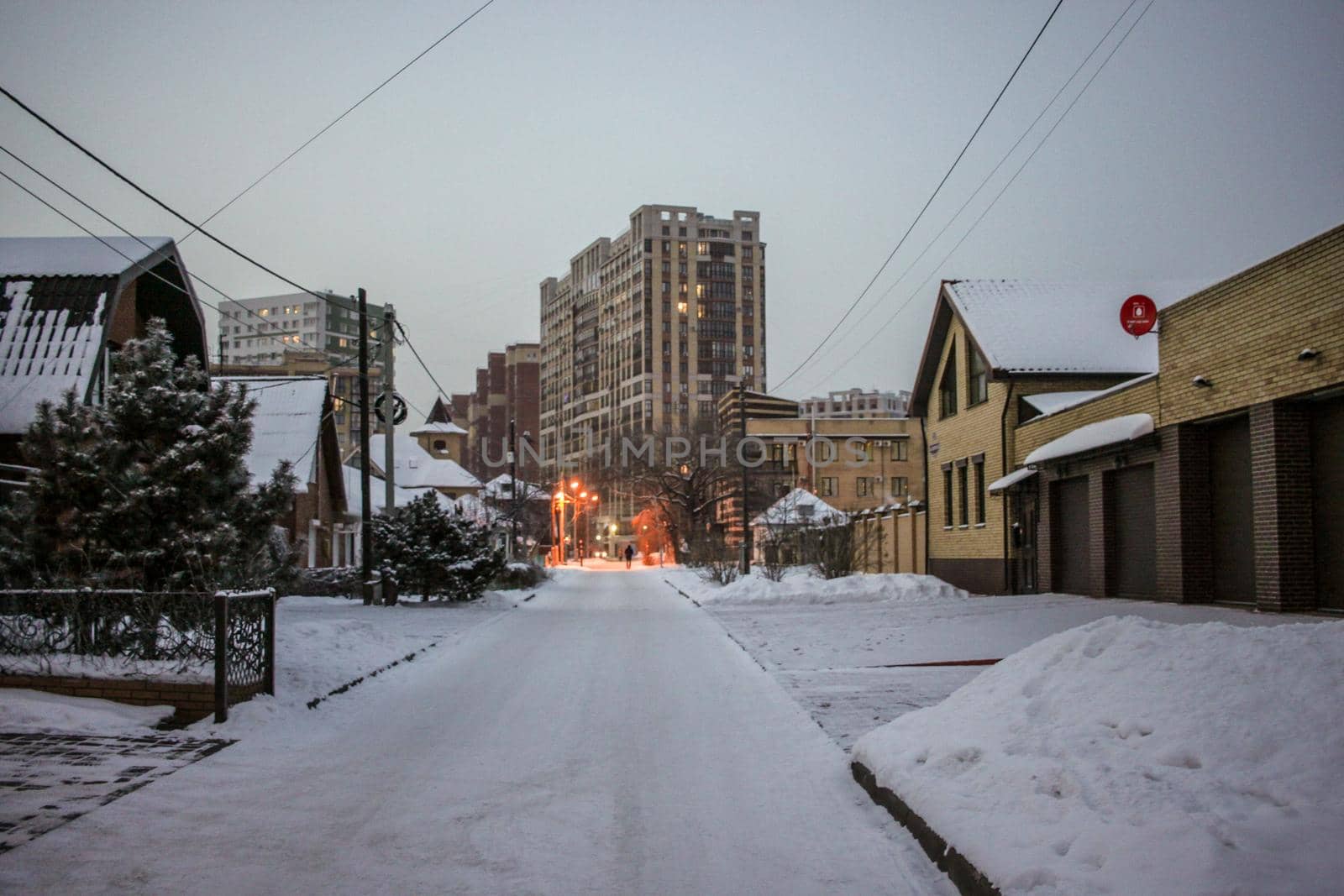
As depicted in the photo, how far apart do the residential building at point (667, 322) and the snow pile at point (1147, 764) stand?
13410 centimetres

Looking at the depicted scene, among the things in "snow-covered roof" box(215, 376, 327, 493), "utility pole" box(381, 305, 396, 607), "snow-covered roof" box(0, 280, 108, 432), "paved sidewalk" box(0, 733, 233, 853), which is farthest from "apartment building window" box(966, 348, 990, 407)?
"paved sidewalk" box(0, 733, 233, 853)

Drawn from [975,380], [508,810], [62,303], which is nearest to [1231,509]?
[975,380]

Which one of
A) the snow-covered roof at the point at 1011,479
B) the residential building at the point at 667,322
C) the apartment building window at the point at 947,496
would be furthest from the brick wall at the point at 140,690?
the residential building at the point at 667,322

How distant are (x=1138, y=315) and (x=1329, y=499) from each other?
20.2 ft

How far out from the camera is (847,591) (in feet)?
86.7

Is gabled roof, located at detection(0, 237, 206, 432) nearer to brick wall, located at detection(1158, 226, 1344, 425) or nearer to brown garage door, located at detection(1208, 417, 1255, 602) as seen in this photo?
brick wall, located at detection(1158, 226, 1344, 425)

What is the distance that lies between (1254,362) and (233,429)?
14382 millimetres

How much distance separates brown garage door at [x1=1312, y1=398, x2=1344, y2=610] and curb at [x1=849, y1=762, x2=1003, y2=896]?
33.4 ft

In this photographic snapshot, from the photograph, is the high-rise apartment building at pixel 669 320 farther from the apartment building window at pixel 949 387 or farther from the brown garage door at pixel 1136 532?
Result: the brown garage door at pixel 1136 532

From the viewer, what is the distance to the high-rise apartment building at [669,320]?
14825 centimetres

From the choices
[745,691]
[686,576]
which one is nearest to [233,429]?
[745,691]

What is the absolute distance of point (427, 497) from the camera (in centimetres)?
2670

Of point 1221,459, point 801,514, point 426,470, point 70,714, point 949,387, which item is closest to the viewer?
point 70,714

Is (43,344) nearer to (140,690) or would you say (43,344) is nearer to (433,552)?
(433,552)
